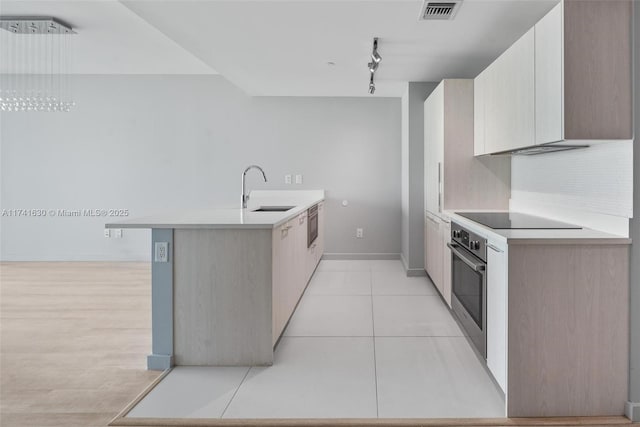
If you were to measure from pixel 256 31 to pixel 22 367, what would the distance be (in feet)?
9.28

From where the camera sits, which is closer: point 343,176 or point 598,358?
point 598,358

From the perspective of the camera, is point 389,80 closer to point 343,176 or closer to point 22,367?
point 343,176

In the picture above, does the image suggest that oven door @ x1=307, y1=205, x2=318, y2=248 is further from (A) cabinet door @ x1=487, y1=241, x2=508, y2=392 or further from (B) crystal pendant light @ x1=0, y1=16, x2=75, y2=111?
(B) crystal pendant light @ x1=0, y1=16, x2=75, y2=111

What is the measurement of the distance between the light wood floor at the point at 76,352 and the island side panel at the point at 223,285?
0.42 meters

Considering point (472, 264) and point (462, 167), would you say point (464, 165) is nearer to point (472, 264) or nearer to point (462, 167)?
point (462, 167)

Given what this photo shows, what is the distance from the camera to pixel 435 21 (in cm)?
328

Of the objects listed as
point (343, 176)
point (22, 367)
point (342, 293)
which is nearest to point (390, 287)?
point (342, 293)

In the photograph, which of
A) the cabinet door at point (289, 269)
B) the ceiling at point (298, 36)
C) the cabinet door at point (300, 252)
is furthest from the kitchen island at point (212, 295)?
the ceiling at point (298, 36)

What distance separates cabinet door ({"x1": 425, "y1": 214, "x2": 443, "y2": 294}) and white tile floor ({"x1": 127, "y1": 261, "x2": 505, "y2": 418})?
46 centimetres

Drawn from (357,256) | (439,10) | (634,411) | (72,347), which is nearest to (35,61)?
(72,347)

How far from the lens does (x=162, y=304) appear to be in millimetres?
2686

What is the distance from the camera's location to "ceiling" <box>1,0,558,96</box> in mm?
3088

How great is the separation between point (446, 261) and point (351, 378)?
1.63 meters

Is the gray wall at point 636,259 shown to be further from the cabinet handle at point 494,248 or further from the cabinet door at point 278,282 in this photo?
the cabinet door at point 278,282
